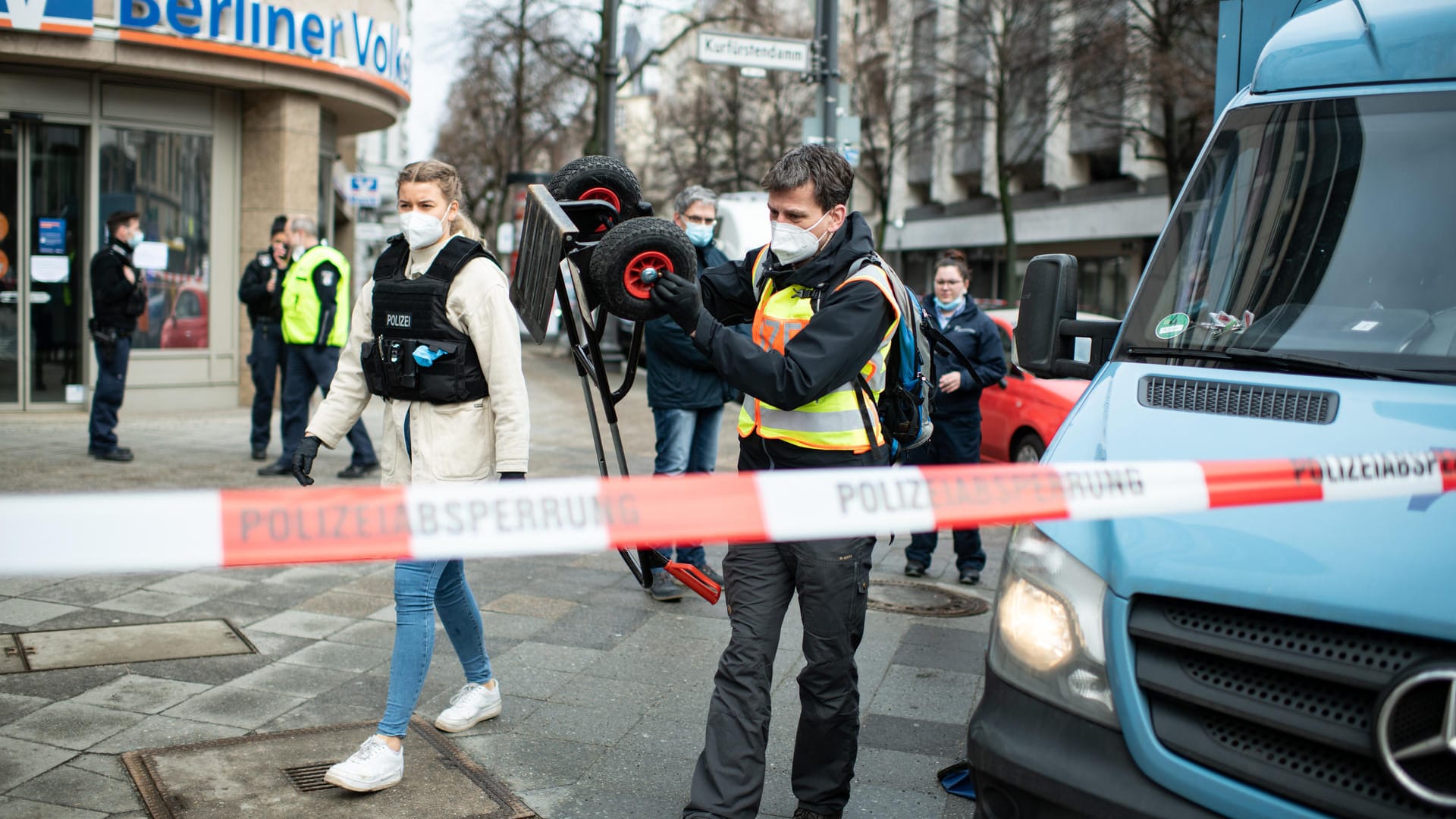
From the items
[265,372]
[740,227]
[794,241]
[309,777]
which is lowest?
[309,777]

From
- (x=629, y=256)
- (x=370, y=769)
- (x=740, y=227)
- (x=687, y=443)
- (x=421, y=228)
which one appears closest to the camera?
(x=629, y=256)

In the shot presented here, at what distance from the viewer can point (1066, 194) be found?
120 ft

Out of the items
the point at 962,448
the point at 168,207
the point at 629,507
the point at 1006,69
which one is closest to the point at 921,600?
the point at 962,448

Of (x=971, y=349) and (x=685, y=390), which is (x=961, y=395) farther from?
(x=685, y=390)

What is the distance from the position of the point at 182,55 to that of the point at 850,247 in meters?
11.0

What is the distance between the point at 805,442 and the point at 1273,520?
4.30 ft

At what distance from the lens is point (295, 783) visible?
379 centimetres

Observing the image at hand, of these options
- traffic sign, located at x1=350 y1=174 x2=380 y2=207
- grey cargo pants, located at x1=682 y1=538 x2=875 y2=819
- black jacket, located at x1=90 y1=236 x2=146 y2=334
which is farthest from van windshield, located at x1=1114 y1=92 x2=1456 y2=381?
traffic sign, located at x1=350 y1=174 x2=380 y2=207

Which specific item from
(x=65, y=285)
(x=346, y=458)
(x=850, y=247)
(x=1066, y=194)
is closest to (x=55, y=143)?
(x=65, y=285)

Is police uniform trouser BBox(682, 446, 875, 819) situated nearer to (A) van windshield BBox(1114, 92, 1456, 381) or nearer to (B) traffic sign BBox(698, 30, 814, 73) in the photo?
(A) van windshield BBox(1114, 92, 1456, 381)

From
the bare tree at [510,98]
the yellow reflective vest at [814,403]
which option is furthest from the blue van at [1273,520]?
the bare tree at [510,98]

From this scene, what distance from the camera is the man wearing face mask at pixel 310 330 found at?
9258mm

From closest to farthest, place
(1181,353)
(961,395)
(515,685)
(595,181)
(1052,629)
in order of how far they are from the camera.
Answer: (1052,629) → (1181,353) → (595,181) → (515,685) → (961,395)

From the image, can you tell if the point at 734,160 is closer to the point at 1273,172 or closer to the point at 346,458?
the point at 346,458
